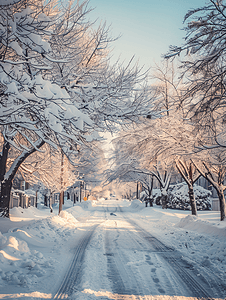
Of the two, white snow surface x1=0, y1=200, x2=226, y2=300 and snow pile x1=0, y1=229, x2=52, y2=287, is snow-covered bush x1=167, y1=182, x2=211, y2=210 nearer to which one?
white snow surface x1=0, y1=200, x2=226, y2=300

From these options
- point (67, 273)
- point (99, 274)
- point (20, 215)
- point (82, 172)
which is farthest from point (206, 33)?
point (82, 172)

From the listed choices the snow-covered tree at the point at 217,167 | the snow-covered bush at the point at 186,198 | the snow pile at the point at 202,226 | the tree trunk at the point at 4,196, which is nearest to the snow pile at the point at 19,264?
the tree trunk at the point at 4,196

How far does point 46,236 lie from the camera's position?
820 cm

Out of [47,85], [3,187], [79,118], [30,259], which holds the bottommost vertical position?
[30,259]

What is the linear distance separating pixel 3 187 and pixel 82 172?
21965 millimetres

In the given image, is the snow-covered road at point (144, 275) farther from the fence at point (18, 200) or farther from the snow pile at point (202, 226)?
the fence at point (18, 200)

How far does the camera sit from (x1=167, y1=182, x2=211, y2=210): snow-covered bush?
25031 mm

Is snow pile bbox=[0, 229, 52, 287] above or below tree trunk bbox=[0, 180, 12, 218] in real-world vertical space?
below

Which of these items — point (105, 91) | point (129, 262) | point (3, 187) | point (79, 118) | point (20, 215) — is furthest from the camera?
point (20, 215)

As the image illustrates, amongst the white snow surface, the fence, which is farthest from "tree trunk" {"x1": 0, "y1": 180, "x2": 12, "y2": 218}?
the fence

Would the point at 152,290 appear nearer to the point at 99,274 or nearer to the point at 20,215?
the point at 99,274

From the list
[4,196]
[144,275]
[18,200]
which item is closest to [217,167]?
[144,275]

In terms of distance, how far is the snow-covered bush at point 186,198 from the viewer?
25031 millimetres

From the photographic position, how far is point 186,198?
2562 centimetres
